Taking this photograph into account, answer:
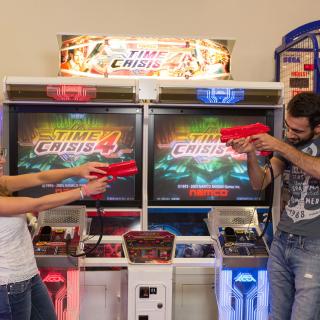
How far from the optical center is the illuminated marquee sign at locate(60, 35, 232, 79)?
3289mm

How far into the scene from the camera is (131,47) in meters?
3.31

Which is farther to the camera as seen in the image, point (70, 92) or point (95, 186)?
point (70, 92)

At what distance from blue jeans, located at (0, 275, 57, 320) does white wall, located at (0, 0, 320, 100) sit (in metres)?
2.40

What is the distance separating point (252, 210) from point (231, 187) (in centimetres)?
31

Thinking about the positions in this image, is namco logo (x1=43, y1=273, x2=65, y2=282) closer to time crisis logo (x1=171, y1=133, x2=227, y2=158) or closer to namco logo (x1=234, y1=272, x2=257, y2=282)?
namco logo (x1=234, y1=272, x2=257, y2=282)

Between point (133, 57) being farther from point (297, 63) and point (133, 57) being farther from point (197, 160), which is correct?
point (297, 63)

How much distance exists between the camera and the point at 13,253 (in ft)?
6.74

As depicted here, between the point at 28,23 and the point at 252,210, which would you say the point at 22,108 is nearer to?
the point at 28,23

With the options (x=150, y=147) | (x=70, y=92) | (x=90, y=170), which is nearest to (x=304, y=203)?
(x=90, y=170)

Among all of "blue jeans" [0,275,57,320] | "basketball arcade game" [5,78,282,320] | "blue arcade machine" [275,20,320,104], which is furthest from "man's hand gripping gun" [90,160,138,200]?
"blue arcade machine" [275,20,320,104]

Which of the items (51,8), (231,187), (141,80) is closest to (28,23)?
(51,8)

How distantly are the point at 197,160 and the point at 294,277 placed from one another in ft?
4.22

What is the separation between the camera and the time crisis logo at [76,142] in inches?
128

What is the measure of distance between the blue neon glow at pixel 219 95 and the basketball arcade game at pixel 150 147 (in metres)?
0.06
